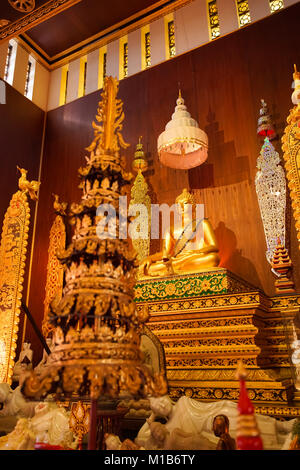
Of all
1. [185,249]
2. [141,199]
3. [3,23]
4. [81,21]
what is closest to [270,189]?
[185,249]

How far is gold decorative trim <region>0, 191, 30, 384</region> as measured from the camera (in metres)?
3.52

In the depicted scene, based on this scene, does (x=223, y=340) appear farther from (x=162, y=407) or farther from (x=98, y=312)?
(x=98, y=312)

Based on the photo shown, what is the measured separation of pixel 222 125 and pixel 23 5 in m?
2.56

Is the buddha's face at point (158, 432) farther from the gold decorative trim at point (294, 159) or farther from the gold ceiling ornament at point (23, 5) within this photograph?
the gold ceiling ornament at point (23, 5)

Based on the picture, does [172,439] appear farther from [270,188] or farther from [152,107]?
[152,107]

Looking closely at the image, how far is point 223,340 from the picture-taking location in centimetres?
279

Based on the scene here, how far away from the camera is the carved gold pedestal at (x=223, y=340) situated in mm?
2529

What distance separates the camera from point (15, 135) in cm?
576

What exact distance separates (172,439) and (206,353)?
1.13 metres

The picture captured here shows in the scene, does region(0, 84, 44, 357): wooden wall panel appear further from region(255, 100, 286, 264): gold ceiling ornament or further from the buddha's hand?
region(255, 100, 286, 264): gold ceiling ornament

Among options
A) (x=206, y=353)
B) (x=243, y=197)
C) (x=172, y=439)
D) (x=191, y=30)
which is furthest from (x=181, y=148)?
(x=172, y=439)

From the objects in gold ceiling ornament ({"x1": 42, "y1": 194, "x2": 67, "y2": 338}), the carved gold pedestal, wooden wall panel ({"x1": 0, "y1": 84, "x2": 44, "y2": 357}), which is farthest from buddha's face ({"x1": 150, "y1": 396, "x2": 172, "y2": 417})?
wooden wall panel ({"x1": 0, "y1": 84, "x2": 44, "y2": 357})

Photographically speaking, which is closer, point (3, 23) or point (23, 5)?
point (23, 5)

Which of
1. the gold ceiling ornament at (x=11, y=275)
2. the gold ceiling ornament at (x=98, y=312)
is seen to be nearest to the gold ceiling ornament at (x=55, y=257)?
the gold ceiling ornament at (x=11, y=275)
